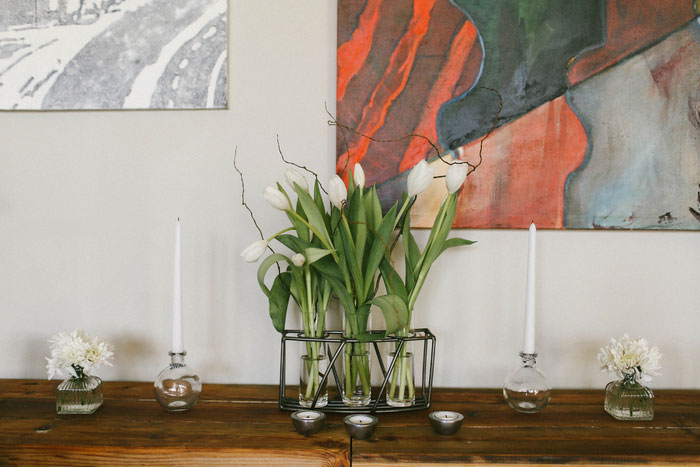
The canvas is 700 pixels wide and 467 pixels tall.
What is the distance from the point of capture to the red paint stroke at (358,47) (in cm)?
111

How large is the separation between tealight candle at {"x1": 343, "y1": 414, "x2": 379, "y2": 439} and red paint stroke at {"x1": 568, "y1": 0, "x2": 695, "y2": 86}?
0.79m

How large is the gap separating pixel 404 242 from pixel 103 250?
66 cm

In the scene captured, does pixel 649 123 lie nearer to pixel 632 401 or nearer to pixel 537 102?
pixel 537 102

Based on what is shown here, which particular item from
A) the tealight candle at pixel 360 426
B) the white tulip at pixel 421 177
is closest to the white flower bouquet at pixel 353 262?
the white tulip at pixel 421 177

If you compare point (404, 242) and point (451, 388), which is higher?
point (404, 242)

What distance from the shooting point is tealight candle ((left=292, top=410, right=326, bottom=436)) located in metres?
0.83

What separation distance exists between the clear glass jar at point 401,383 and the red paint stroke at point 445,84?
1.28ft

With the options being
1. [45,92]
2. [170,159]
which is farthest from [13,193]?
[170,159]

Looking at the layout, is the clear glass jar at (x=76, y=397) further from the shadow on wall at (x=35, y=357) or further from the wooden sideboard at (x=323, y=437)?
the shadow on wall at (x=35, y=357)

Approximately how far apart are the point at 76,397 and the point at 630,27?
129 centimetres

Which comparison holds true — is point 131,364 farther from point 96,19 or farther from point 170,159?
point 96,19

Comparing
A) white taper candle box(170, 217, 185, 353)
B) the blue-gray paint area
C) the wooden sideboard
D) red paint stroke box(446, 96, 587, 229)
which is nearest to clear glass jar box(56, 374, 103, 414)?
the wooden sideboard

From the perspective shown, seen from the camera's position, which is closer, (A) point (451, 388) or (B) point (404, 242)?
(B) point (404, 242)

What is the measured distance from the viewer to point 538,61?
43.2 inches
